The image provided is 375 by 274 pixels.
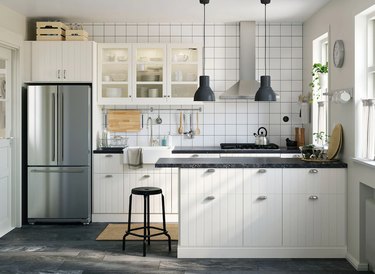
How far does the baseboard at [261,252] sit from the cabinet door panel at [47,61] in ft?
9.22

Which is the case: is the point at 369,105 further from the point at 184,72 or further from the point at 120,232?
the point at 120,232

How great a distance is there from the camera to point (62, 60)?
20.1 feet

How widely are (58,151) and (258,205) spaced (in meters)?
2.60

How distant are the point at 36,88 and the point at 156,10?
1.66 metres

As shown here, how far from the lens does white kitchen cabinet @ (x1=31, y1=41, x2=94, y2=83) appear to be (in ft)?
20.0

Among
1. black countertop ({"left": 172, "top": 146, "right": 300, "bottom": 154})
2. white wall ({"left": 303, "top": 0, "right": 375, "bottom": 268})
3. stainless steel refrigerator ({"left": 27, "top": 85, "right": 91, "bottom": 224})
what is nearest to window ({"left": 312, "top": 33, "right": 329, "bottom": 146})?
black countertop ({"left": 172, "top": 146, "right": 300, "bottom": 154})

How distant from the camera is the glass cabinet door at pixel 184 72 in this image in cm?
634

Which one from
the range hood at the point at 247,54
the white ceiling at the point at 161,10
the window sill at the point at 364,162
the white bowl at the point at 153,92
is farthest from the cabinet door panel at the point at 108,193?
the window sill at the point at 364,162

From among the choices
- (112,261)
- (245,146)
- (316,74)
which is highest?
(316,74)

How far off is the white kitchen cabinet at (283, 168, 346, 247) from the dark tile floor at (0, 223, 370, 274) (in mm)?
192

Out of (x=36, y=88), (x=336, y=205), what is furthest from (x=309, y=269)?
(x=36, y=88)

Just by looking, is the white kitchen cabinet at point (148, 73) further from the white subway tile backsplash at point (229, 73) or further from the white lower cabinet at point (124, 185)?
the white lower cabinet at point (124, 185)

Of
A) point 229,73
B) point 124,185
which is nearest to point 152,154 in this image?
point 124,185

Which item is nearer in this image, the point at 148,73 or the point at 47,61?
the point at 47,61
